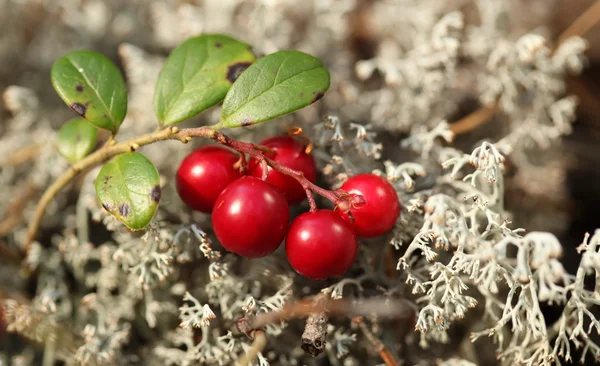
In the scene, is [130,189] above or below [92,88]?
below

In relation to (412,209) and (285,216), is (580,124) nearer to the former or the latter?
(412,209)

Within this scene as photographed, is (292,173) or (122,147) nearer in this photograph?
(292,173)

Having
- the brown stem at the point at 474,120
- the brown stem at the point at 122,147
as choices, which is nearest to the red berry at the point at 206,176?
the brown stem at the point at 122,147

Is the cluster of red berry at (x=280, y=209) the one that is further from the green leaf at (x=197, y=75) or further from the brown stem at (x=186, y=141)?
the green leaf at (x=197, y=75)

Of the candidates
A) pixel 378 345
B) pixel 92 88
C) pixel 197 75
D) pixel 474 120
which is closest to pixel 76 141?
pixel 92 88

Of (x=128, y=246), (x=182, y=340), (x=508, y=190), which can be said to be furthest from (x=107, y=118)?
(x=508, y=190)

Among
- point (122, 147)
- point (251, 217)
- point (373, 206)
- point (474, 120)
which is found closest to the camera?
point (251, 217)

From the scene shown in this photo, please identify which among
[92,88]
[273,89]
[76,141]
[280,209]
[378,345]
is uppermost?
[273,89]

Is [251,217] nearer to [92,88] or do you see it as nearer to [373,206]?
[373,206]
